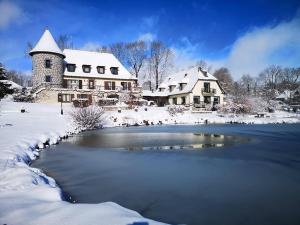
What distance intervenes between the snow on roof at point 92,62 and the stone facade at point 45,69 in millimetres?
2794

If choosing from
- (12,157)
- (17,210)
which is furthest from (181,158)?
(17,210)

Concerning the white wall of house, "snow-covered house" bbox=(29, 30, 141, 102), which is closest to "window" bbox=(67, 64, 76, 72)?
"snow-covered house" bbox=(29, 30, 141, 102)

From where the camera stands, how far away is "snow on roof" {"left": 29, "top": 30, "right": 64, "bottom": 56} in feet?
142

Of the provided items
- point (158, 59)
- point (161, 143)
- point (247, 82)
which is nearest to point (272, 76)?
point (247, 82)

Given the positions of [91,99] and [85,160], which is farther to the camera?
[91,99]

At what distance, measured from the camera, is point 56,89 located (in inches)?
1716

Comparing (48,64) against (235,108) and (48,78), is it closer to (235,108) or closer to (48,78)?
(48,78)

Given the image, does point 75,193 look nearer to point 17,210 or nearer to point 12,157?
point 17,210

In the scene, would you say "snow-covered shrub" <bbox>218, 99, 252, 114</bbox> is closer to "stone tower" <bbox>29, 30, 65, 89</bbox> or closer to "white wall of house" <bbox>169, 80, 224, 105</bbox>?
"white wall of house" <bbox>169, 80, 224, 105</bbox>

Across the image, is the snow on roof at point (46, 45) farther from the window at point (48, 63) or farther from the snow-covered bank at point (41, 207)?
the snow-covered bank at point (41, 207)

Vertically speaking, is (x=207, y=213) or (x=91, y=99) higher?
(x=91, y=99)

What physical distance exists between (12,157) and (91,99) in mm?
36216

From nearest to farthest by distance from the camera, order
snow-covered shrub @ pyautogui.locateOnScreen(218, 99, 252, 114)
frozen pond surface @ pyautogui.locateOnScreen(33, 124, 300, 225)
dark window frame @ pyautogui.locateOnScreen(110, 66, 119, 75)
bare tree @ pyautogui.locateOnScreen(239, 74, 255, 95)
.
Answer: frozen pond surface @ pyautogui.locateOnScreen(33, 124, 300, 225) < snow-covered shrub @ pyautogui.locateOnScreen(218, 99, 252, 114) < dark window frame @ pyautogui.locateOnScreen(110, 66, 119, 75) < bare tree @ pyautogui.locateOnScreen(239, 74, 255, 95)

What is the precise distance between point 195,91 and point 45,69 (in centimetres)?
2698
